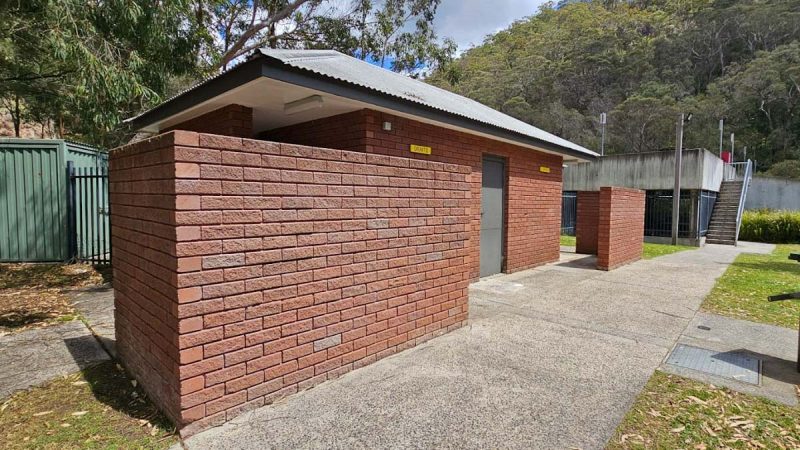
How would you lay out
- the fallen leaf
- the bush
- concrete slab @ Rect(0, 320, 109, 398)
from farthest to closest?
the bush, concrete slab @ Rect(0, 320, 109, 398), the fallen leaf

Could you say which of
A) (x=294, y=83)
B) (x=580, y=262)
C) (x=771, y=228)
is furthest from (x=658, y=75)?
(x=294, y=83)

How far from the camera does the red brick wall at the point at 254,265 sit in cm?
251

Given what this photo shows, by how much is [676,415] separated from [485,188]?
529cm

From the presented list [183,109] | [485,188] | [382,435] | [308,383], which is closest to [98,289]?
[183,109]

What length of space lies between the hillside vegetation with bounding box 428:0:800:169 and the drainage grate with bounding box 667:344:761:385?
127ft

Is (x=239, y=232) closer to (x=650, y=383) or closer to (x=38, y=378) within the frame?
(x=38, y=378)

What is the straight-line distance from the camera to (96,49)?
5.97 metres

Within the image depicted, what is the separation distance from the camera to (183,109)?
5.39 metres

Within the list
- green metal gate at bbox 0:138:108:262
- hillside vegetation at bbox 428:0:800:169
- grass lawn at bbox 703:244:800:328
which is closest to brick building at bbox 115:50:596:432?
grass lawn at bbox 703:244:800:328

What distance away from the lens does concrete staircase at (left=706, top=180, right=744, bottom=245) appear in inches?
695

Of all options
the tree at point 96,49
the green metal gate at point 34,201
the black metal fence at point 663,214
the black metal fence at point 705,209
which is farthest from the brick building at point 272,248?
the black metal fence at point 705,209

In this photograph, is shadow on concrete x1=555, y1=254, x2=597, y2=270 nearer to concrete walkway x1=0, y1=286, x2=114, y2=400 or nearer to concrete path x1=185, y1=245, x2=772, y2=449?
concrete path x1=185, y1=245, x2=772, y2=449

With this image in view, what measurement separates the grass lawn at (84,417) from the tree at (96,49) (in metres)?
4.14

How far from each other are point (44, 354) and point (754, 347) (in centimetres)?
721
